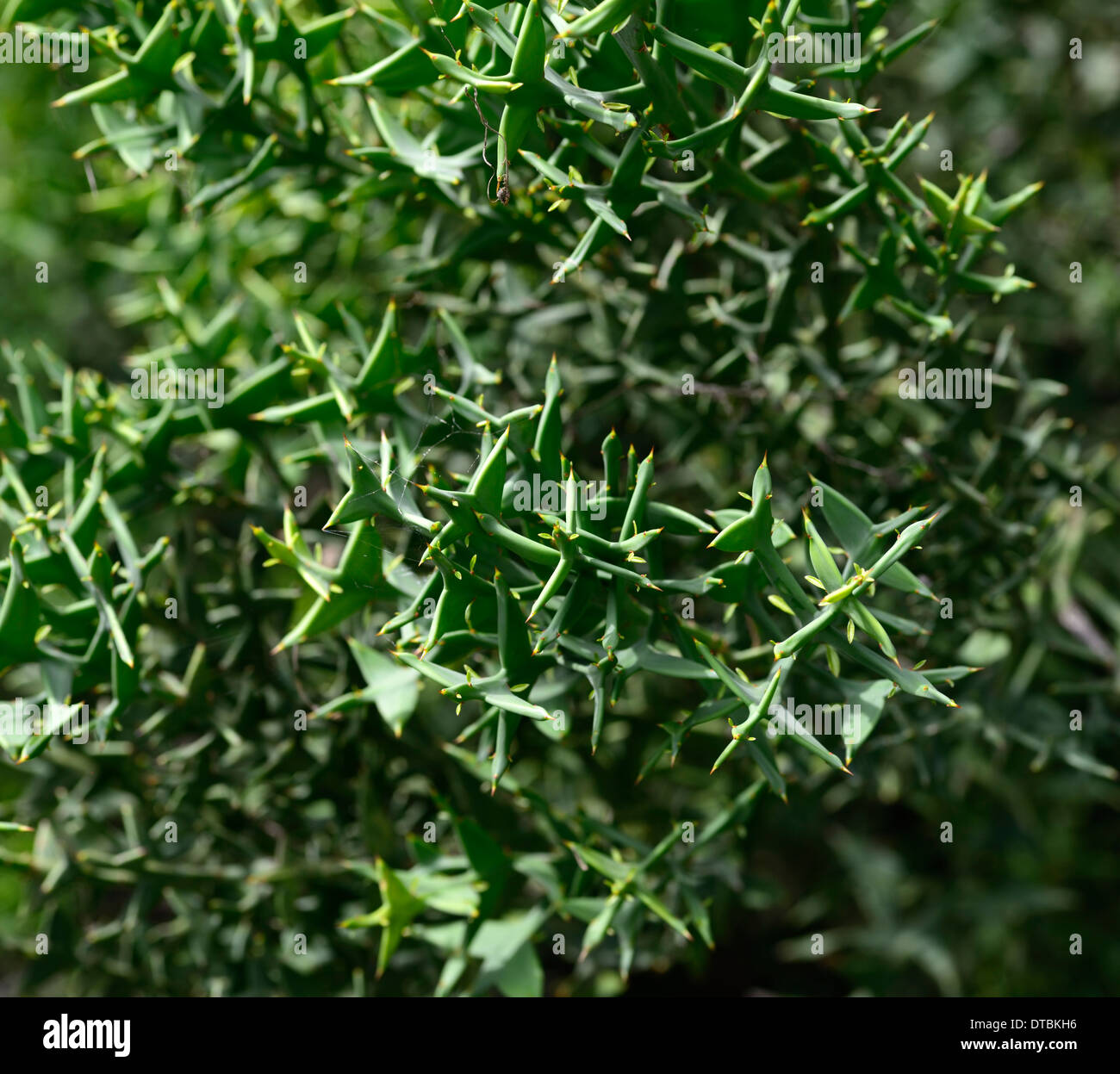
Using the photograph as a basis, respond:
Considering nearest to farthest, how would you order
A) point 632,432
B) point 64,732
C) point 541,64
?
point 541,64, point 64,732, point 632,432

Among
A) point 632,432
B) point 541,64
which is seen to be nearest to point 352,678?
point 632,432

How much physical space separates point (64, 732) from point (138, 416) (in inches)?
18.9

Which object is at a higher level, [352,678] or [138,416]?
[138,416]

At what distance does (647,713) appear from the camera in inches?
57.4

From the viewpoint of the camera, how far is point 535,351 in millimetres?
1669

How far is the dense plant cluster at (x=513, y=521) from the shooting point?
99 centimetres

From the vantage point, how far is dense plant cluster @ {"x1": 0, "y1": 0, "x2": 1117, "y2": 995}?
989 mm

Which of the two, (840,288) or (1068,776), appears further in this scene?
(1068,776)

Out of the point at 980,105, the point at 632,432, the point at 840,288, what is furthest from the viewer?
the point at 980,105

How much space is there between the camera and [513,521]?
1102 millimetres

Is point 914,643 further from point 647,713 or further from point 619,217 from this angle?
point 619,217
